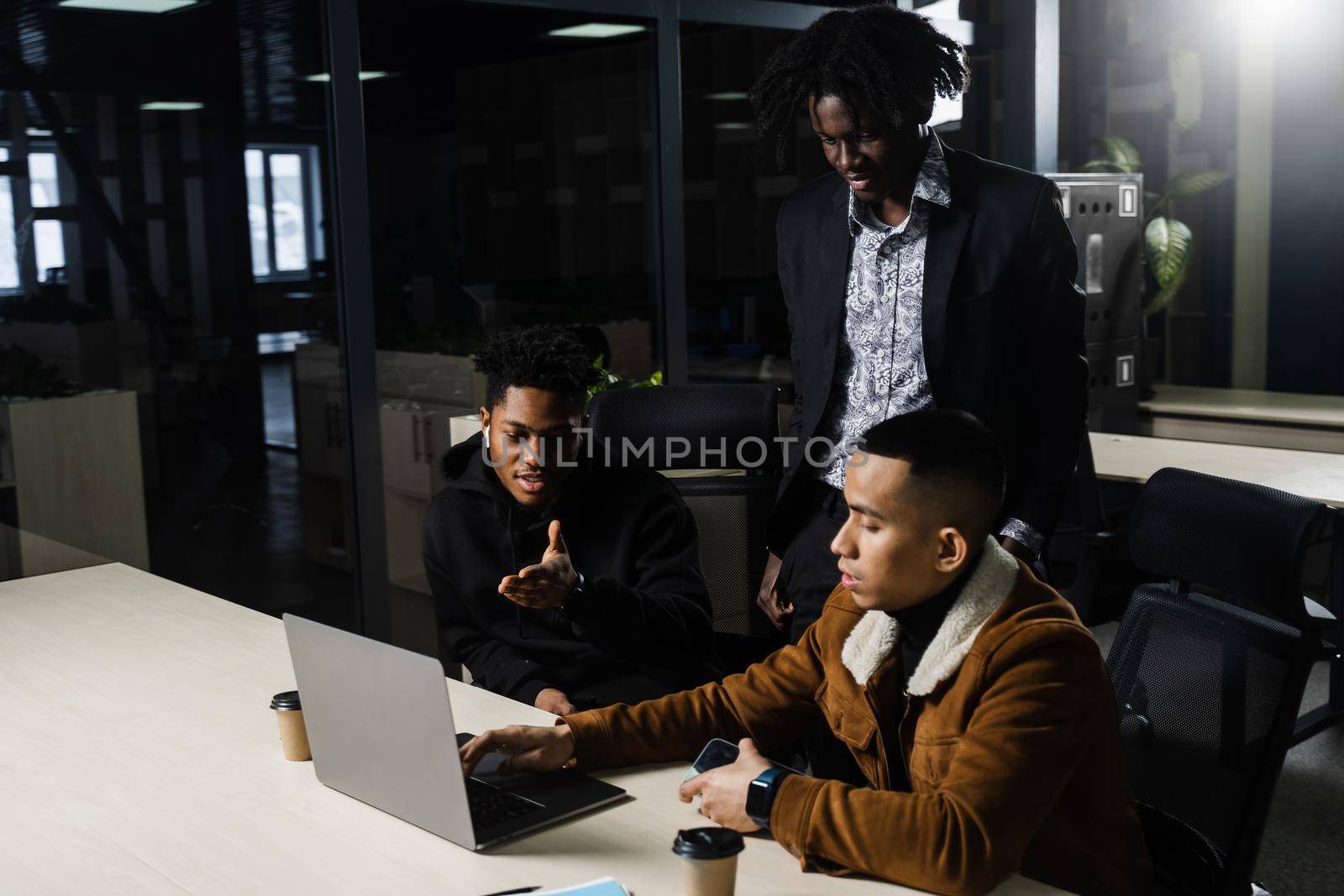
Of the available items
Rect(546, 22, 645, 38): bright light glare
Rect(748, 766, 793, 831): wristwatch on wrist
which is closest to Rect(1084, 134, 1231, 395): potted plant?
Rect(546, 22, 645, 38): bright light glare

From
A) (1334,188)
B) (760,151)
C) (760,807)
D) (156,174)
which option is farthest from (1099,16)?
(760,807)

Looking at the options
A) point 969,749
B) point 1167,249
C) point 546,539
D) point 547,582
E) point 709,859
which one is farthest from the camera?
point 1167,249

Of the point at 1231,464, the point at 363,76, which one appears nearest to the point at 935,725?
the point at 363,76

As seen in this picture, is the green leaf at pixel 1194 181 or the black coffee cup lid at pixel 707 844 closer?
the black coffee cup lid at pixel 707 844

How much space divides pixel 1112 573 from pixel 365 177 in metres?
3.28

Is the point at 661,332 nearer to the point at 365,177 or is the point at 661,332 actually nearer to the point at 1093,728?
the point at 365,177

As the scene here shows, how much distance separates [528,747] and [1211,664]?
915mm

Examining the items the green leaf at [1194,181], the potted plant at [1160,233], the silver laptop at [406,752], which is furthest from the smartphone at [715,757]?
the green leaf at [1194,181]

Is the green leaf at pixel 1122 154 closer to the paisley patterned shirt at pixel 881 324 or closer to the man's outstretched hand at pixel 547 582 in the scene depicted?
the paisley patterned shirt at pixel 881 324

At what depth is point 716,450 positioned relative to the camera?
8.66 feet

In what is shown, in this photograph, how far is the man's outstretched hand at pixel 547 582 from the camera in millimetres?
1760

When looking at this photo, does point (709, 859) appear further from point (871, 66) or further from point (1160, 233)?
point (1160, 233)

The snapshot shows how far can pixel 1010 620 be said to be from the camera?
4.71 feet

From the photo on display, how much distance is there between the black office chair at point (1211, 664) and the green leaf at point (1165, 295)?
3.91 metres
